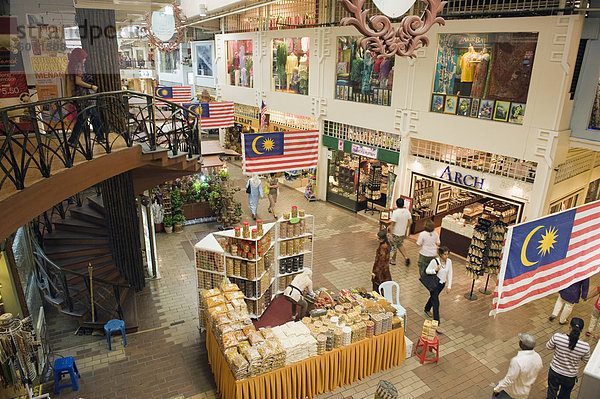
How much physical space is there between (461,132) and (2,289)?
11653mm

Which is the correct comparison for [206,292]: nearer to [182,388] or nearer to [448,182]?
[182,388]

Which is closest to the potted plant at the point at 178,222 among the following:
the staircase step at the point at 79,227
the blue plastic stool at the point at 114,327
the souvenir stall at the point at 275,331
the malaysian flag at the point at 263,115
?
the staircase step at the point at 79,227

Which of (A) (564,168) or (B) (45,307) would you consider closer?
(B) (45,307)

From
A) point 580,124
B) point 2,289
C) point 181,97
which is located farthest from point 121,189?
point 181,97

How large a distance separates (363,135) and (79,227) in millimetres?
10099

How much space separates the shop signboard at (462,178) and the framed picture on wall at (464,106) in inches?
67.0

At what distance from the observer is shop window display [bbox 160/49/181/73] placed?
1387 inches

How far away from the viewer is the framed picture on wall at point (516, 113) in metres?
10.6

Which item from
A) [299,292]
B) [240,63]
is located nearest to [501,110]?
[299,292]

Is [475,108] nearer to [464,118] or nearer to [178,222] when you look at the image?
[464,118]

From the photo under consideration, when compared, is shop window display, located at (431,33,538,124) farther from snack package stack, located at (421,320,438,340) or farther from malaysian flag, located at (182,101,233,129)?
malaysian flag, located at (182,101,233,129)

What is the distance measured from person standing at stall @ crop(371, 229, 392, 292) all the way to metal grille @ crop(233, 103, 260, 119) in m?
14.3

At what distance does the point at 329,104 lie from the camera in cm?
1630

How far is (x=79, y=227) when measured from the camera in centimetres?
1055
